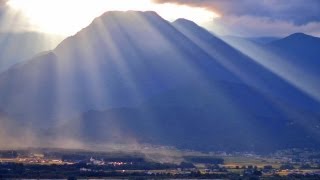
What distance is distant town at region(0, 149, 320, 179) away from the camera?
126500 mm

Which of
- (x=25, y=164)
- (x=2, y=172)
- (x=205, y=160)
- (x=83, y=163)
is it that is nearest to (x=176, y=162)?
(x=205, y=160)

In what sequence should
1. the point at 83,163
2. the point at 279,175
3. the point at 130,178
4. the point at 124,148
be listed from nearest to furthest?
the point at 130,178
the point at 279,175
the point at 83,163
the point at 124,148

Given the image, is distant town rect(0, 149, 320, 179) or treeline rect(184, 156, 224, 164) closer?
distant town rect(0, 149, 320, 179)

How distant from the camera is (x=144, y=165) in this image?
478 feet

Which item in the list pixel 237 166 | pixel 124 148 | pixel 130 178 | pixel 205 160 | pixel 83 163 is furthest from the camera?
pixel 124 148

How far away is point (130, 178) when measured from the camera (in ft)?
395

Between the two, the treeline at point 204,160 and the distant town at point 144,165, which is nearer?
the distant town at point 144,165

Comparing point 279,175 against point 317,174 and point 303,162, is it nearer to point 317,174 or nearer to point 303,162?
point 317,174

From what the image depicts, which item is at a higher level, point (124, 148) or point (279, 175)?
point (124, 148)

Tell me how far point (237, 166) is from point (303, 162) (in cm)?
2669

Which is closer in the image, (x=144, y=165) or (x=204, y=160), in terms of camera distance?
(x=144, y=165)

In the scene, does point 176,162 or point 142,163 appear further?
point 176,162

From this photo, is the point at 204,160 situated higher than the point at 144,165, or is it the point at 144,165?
the point at 204,160

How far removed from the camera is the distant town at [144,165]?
126500 mm
